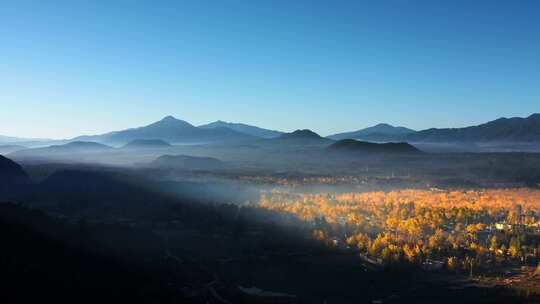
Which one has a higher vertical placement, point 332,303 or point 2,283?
point 2,283

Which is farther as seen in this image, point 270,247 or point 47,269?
point 270,247

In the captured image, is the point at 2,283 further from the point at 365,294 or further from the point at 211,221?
the point at 211,221

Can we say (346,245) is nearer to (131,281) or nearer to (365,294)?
(365,294)

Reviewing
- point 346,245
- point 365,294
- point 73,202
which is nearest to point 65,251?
point 365,294

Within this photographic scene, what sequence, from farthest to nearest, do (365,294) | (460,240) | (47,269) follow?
(460,240)
(365,294)
(47,269)

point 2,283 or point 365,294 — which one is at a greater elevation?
point 2,283

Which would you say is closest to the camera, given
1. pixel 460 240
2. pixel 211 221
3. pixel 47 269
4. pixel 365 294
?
pixel 47 269

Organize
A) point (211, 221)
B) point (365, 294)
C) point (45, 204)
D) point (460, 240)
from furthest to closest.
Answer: point (45, 204) → point (211, 221) → point (460, 240) → point (365, 294)

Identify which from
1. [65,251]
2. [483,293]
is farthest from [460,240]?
[65,251]

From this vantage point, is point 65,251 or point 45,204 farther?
point 45,204
